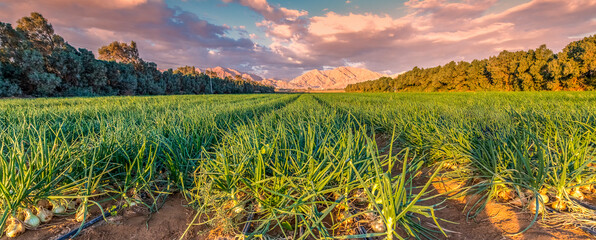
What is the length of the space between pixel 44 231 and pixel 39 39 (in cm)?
4513

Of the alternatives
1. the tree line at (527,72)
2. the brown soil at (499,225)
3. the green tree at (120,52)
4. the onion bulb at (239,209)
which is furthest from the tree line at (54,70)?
the tree line at (527,72)

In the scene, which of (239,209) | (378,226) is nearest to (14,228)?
(239,209)

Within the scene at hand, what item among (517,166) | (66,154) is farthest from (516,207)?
(66,154)

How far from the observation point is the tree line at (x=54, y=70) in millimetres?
20531

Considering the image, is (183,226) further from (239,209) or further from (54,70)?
(54,70)

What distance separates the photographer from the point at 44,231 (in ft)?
3.76

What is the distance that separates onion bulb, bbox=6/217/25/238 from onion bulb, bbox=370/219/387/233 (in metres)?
1.81

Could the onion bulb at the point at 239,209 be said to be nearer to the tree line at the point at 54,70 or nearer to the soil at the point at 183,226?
the soil at the point at 183,226

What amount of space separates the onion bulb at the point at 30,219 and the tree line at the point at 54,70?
29.5 m

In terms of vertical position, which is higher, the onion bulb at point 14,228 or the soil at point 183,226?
the onion bulb at point 14,228

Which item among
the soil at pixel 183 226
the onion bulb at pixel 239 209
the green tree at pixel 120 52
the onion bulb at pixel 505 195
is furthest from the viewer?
the green tree at pixel 120 52

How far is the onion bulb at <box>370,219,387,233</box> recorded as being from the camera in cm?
108

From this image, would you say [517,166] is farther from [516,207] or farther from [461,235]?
[461,235]

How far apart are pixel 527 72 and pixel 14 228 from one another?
5392 centimetres
